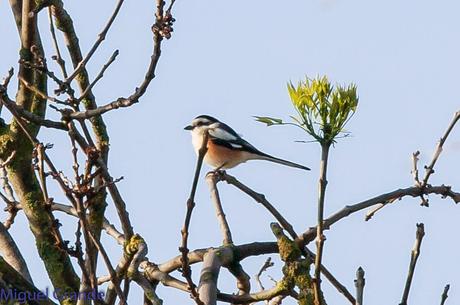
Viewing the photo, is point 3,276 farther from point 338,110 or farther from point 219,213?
point 338,110

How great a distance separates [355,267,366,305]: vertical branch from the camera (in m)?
2.98

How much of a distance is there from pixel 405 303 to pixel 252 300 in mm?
972

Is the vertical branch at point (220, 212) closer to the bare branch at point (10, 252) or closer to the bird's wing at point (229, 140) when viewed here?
the bare branch at point (10, 252)

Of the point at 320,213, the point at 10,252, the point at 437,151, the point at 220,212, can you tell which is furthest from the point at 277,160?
the point at 320,213

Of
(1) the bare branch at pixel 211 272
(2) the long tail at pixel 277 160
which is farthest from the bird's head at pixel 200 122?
(1) the bare branch at pixel 211 272

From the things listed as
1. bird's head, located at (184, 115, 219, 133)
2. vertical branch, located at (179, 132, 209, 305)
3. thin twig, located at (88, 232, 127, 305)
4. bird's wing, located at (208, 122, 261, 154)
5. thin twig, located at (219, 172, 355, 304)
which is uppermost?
bird's head, located at (184, 115, 219, 133)

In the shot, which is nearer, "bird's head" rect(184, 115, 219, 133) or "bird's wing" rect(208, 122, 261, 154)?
"bird's wing" rect(208, 122, 261, 154)

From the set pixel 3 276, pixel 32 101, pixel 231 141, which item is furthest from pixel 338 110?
pixel 231 141

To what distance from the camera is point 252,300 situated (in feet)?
12.8

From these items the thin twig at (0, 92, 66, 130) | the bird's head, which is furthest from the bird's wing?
the thin twig at (0, 92, 66, 130)

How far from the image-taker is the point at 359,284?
304cm

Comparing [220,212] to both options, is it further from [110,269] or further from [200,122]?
[200,122]

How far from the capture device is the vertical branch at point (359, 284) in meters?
2.98

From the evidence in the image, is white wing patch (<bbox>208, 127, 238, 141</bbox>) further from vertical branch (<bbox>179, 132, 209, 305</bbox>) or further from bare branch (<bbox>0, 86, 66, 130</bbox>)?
vertical branch (<bbox>179, 132, 209, 305</bbox>)
